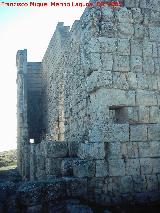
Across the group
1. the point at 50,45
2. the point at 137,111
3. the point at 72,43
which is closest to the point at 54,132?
the point at 50,45

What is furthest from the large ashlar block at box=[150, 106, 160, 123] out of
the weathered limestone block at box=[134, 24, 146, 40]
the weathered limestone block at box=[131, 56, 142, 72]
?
the weathered limestone block at box=[134, 24, 146, 40]

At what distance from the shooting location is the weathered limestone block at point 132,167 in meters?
5.09

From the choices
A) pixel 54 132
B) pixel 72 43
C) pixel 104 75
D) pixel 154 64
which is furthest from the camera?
pixel 54 132

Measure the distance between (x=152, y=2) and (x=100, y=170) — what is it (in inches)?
132

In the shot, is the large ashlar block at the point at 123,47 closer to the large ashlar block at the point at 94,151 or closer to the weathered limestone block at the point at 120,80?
the weathered limestone block at the point at 120,80

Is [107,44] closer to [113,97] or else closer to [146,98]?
[113,97]

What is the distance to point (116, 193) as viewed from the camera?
4.98 metres

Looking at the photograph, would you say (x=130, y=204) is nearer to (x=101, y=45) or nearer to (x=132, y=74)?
(x=132, y=74)

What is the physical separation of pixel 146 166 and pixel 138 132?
60cm

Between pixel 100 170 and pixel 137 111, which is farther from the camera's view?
pixel 137 111

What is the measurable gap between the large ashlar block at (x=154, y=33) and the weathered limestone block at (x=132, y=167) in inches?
92.6

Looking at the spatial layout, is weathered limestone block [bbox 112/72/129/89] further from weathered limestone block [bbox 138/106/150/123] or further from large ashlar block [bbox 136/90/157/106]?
weathered limestone block [bbox 138/106/150/123]

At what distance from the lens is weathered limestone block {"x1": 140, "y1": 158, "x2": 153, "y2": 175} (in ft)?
16.9

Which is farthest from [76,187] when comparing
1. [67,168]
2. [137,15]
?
[137,15]
